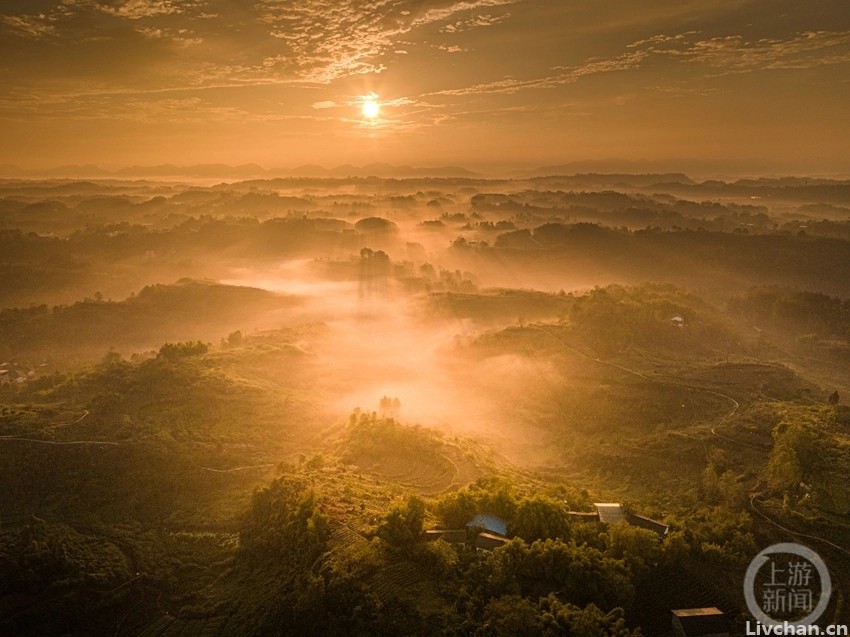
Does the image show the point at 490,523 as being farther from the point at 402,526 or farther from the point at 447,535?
the point at 402,526

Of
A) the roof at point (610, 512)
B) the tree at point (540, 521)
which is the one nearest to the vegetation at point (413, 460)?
the tree at point (540, 521)

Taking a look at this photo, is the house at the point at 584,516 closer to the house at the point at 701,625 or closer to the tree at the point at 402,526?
the house at the point at 701,625

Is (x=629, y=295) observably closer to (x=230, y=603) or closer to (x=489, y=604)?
(x=489, y=604)

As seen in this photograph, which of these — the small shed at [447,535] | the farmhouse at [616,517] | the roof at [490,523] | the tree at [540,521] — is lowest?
the farmhouse at [616,517]

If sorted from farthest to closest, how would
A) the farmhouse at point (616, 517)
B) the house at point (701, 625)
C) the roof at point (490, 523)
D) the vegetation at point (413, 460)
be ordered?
the farmhouse at point (616, 517) < the roof at point (490, 523) < the vegetation at point (413, 460) < the house at point (701, 625)

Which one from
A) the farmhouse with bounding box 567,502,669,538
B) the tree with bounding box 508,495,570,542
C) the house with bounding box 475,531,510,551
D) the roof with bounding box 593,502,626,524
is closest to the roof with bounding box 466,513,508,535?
the tree with bounding box 508,495,570,542

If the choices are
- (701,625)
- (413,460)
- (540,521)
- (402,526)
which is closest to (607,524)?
(540,521)
